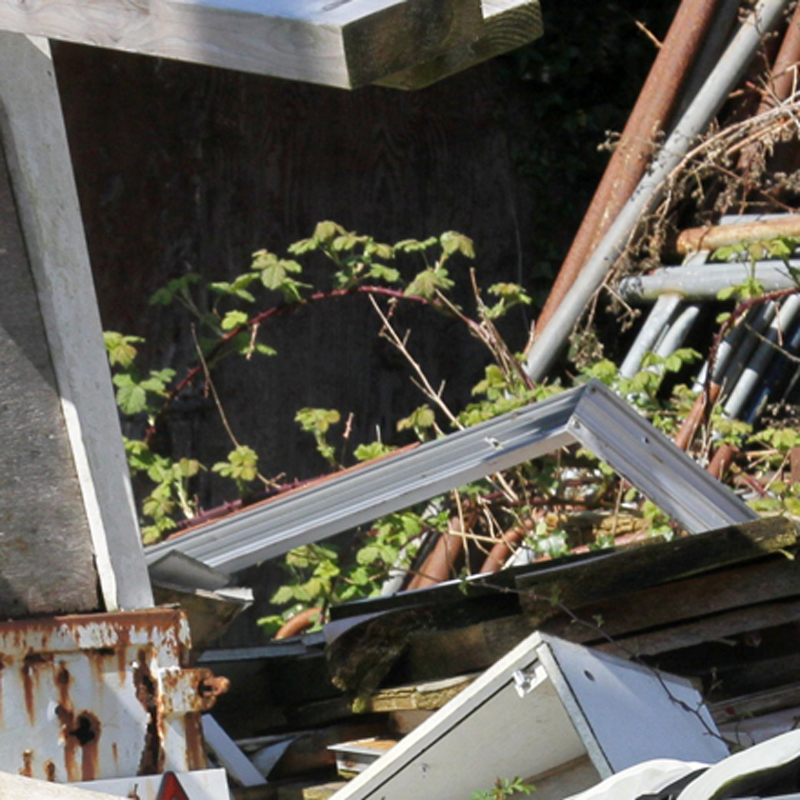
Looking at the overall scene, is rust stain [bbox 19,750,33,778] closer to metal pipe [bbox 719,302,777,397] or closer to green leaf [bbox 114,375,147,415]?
green leaf [bbox 114,375,147,415]

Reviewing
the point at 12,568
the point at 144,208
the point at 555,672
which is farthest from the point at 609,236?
the point at 12,568

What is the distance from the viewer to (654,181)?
16.8ft

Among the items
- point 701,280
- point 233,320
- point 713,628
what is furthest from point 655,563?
point 701,280

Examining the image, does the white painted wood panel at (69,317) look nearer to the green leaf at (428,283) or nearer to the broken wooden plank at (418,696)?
the broken wooden plank at (418,696)

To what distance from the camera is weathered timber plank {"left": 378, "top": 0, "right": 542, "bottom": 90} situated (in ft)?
5.34

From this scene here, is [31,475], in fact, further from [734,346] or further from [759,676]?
[734,346]

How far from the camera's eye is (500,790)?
237 centimetres

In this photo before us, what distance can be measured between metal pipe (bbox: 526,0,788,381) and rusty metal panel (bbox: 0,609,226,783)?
10.7ft

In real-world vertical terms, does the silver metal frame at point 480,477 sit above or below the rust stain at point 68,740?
above

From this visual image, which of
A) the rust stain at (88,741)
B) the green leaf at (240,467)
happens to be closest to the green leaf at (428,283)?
the green leaf at (240,467)

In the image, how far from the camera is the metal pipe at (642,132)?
17.1 ft

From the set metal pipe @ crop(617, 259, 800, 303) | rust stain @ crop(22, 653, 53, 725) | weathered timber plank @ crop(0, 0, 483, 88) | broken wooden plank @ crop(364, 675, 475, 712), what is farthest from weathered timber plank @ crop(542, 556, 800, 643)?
metal pipe @ crop(617, 259, 800, 303)

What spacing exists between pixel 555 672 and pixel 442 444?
100cm

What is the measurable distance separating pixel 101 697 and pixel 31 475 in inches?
13.4
